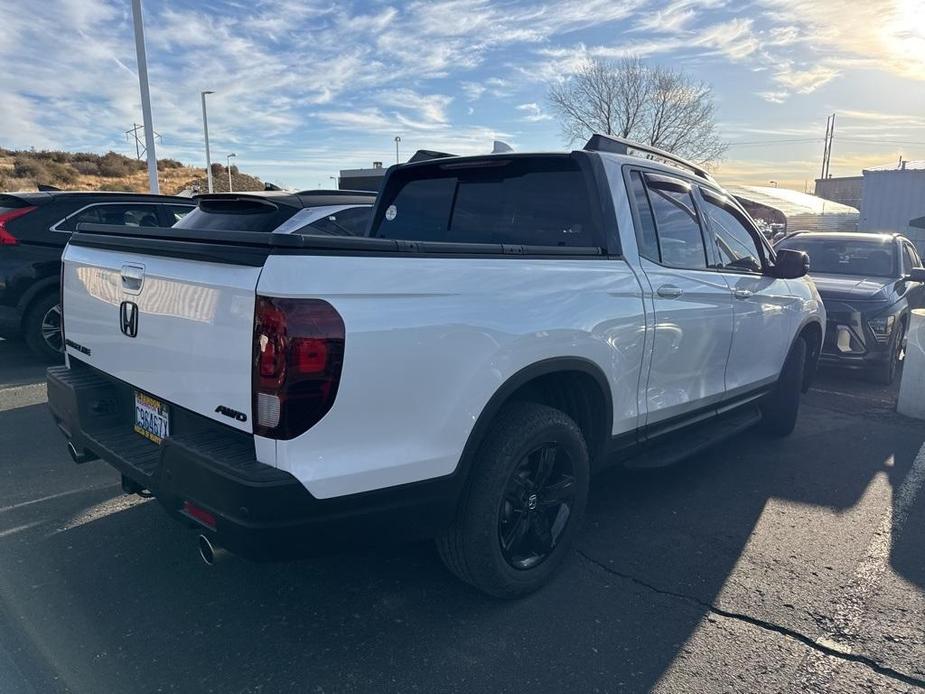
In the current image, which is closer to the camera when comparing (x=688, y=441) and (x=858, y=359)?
(x=688, y=441)

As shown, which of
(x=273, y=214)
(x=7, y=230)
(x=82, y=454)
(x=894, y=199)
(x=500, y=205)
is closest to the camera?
(x=82, y=454)

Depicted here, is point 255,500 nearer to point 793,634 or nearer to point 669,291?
point 793,634

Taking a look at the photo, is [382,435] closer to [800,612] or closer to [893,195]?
[800,612]

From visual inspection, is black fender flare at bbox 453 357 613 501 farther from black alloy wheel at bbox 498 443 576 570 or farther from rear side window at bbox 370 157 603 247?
rear side window at bbox 370 157 603 247

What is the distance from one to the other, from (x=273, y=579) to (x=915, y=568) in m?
3.13

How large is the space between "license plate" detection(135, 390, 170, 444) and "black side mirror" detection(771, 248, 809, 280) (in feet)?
12.9

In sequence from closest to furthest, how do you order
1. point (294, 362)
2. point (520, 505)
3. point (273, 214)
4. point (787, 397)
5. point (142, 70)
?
point (294, 362), point (520, 505), point (787, 397), point (273, 214), point (142, 70)

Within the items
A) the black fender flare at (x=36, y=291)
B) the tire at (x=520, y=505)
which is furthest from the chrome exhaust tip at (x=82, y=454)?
the black fender flare at (x=36, y=291)

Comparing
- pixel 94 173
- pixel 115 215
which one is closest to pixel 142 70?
pixel 115 215

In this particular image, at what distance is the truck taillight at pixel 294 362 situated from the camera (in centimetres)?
204

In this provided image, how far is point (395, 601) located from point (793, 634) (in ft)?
5.47

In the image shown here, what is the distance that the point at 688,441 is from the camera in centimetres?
394

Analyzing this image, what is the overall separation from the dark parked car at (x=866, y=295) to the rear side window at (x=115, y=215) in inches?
296

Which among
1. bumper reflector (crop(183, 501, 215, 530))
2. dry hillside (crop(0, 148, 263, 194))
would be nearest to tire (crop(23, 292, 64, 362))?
bumper reflector (crop(183, 501, 215, 530))
